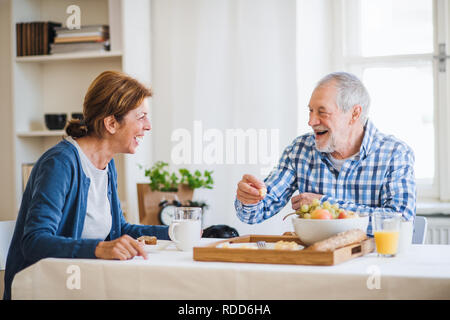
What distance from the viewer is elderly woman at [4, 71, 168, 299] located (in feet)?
5.15

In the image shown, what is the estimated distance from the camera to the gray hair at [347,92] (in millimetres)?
2254

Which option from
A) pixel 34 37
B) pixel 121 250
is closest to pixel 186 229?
pixel 121 250

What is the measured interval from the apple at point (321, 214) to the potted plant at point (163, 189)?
1660 mm

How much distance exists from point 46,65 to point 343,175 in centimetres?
235

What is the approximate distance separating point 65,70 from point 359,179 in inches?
90.2

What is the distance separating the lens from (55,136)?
3.85m

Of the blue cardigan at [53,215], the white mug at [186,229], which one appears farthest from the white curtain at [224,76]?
the white mug at [186,229]

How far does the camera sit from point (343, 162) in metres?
2.27

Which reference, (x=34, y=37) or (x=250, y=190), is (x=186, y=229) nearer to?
(x=250, y=190)
